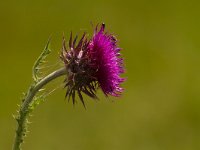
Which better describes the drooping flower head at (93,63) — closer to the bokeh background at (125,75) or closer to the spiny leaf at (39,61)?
the spiny leaf at (39,61)

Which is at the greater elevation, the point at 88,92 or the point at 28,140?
the point at 28,140

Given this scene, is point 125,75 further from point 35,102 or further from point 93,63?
point 35,102

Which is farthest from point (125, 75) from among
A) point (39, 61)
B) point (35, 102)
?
point (35, 102)

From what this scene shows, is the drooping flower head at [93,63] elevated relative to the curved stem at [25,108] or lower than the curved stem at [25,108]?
elevated

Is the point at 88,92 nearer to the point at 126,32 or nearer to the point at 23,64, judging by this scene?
the point at 23,64

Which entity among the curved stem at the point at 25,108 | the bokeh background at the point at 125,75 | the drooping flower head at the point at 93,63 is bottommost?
the curved stem at the point at 25,108

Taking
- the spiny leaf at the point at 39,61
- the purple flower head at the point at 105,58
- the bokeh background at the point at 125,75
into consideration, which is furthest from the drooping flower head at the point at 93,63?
the bokeh background at the point at 125,75

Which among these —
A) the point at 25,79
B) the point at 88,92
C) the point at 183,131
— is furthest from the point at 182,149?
the point at 88,92

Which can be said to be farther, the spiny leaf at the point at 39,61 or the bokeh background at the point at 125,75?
the bokeh background at the point at 125,75
